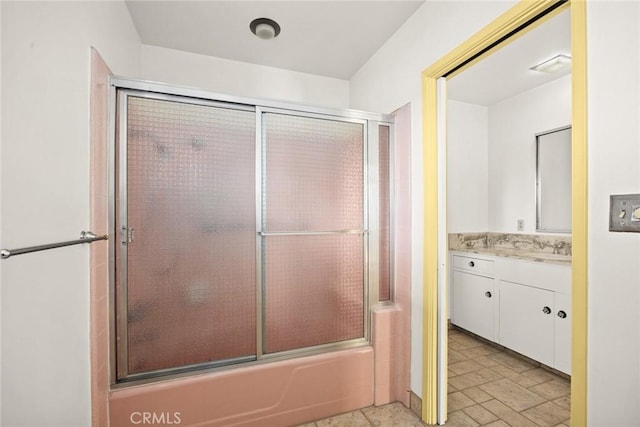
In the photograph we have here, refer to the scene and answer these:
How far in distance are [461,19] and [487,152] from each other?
229 centimetres

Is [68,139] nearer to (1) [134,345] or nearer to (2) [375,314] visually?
(1) [134,345]

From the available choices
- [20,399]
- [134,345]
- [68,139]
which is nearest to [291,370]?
[134,345]

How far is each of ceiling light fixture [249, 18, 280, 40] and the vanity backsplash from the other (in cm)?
262

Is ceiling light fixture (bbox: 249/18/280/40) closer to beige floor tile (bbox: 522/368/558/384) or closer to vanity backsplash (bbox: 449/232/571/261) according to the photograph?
vanity backsplash (bbox: 449/232/571/261)

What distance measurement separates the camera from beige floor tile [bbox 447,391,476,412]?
6.06 ft

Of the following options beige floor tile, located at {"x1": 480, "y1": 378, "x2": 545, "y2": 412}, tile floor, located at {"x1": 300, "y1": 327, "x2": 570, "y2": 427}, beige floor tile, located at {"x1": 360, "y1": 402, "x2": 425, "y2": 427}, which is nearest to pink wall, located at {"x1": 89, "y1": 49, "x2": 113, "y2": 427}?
tile floor, located at {"x1": 300, "y1": 327, "x2": 570, "y2": 427}

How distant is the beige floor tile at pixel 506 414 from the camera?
5.61ft

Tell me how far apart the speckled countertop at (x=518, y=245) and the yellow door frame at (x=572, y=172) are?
1245mm

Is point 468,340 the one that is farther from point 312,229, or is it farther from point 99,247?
point 99,247

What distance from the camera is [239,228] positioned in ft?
5.42

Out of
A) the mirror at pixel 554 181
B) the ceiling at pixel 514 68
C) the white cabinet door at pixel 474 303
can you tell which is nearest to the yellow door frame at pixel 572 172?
the ceiling at pixel 514 68

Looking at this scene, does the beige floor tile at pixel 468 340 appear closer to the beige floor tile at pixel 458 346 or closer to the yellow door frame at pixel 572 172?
the beige floor tile at pixel 458 346

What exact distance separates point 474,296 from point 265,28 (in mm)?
2953

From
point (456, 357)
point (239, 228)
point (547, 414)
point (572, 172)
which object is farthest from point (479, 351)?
point (239, 228)
